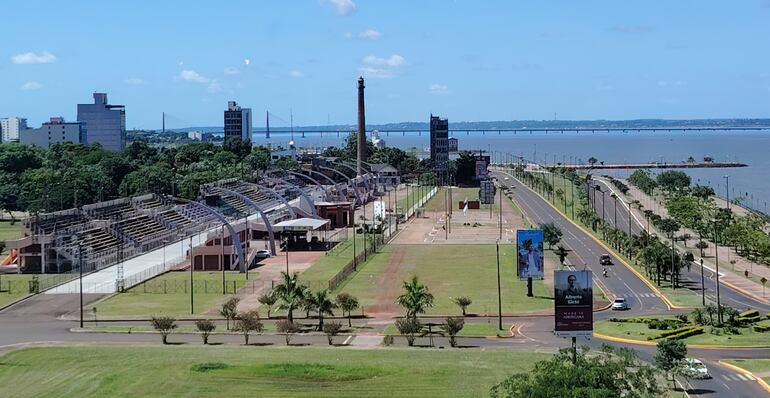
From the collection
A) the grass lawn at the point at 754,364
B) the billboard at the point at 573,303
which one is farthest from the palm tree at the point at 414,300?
the grass lawn at the point at 754,364

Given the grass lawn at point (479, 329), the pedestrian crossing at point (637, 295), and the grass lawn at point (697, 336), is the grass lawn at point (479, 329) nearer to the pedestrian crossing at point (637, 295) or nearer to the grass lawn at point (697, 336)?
the grass lawn at point (697, 336)

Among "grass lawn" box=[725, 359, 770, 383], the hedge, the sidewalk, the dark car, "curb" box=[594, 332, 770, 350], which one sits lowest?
"grass lawn" box=[725, 359, 770, 383]

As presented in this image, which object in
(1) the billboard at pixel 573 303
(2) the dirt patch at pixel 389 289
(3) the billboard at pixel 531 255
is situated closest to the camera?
(1) the billboard at pixel 573 303

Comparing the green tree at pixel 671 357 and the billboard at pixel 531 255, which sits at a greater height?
the billboard at pixel 531 255

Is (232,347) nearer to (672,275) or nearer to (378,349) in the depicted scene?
(378,349)

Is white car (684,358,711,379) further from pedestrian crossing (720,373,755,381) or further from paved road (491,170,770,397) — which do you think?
pedestrian crossing (720,373,755,381)

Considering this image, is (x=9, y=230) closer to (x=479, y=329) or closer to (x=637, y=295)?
(x=637, y=295)

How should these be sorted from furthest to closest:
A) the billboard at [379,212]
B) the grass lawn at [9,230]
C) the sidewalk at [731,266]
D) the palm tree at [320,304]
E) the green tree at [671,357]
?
the billboard at [379,212] < the grass lawn at [9,230] < the sidewalk at [731,266] < the palm tree at [320,304] < the green tree at [671,357]

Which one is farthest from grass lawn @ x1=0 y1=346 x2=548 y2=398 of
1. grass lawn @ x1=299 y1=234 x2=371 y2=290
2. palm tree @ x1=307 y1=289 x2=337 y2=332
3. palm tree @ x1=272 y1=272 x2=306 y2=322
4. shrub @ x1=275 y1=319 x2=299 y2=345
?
grass lawn @ x1=299 y1=234 x2=371 y2=290
